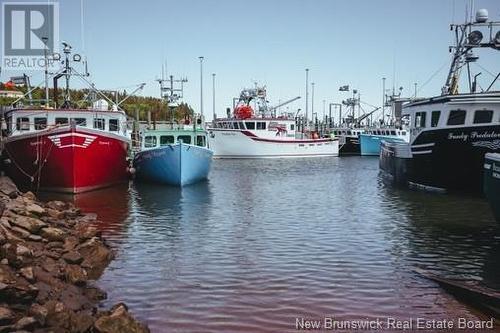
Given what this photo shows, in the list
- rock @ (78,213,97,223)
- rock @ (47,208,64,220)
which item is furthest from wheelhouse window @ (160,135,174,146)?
rock @ (47,208,64,220)

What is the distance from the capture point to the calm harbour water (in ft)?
29.9

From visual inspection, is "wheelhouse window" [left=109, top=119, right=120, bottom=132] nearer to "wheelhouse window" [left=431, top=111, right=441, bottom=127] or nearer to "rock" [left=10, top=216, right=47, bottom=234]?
"rock" [left=10, top=216, right=47, bottom=234]

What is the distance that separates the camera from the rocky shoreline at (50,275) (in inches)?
293

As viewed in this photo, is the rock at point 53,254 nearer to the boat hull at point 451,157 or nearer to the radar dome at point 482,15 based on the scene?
the boat hull at point 451,157

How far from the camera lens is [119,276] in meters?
11.0

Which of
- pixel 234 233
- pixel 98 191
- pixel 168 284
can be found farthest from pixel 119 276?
pixel 98 191

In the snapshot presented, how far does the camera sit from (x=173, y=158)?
88.9 ft

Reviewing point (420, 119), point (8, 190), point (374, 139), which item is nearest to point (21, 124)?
point (8, 190)

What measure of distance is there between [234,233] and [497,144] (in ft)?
41.3

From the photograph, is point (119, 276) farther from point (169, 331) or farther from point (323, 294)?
point (323, 294)

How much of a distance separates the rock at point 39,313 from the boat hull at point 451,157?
1925 centimetres

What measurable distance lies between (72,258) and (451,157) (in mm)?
17647

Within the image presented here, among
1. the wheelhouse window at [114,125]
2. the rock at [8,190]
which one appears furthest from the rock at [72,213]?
the wheelhouse window at [114,125]

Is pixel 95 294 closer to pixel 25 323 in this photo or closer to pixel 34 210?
pixel 25 323
